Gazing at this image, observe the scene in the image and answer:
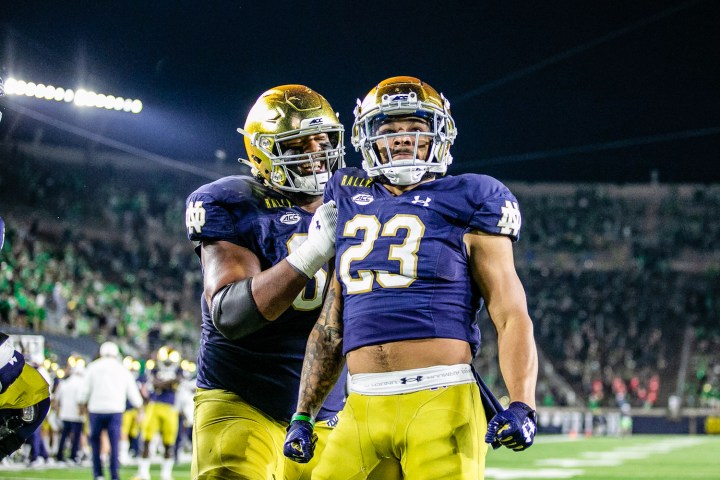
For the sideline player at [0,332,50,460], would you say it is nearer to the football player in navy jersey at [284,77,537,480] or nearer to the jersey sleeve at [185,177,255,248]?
the jersey sleeve at [185,177,255,248]

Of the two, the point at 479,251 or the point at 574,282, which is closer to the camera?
the point at 479,251

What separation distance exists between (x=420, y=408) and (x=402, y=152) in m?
0.90

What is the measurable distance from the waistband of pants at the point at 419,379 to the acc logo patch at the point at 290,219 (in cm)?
105

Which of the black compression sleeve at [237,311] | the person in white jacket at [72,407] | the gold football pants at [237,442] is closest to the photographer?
the black compression sleeve at [237,311]

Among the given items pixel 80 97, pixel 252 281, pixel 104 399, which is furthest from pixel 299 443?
pixel 80 97

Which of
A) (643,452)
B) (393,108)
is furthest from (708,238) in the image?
(393,108)

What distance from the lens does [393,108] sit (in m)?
3.40

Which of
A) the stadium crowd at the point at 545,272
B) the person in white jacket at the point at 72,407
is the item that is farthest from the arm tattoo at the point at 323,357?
the stadium crowd at the point at 545,272

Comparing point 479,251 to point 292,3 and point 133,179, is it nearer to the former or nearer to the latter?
point 292,3

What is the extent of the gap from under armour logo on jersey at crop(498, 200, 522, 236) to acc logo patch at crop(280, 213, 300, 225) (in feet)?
3.63

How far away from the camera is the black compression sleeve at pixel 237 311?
3.54 m

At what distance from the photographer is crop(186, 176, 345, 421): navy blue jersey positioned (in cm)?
392

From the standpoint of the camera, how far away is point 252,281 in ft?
11.7

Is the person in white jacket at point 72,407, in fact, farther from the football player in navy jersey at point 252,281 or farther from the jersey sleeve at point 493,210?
the jersey sleeve at point 493,210
